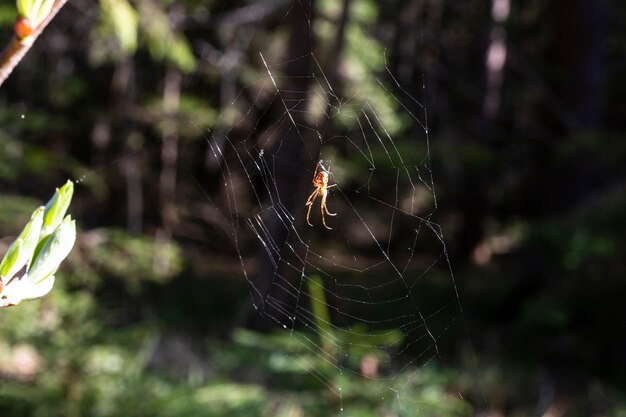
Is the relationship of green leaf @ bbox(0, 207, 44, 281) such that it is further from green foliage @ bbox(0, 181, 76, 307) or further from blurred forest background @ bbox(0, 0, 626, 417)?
blurred forest background @ bbox(0, 0, 626, 417)

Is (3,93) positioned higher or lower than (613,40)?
lower

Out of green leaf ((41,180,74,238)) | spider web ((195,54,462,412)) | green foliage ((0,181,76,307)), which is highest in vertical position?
green leaf ((41,180,74,238))

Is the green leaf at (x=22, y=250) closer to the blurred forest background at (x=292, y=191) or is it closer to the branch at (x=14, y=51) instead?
the branch at (x=14, y=51)

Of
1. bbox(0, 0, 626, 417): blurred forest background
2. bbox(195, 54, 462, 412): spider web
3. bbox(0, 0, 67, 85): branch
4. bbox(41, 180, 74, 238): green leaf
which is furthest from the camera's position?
bbox(0, 0, 626, 417): blurred forest background

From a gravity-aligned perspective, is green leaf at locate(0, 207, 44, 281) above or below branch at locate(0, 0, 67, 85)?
below

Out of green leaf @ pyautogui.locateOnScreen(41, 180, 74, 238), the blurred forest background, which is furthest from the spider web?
green leaf @ pyautogui.locateOnScreen(41, 180, 74, 238)

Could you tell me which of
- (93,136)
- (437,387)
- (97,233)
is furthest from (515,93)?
(437,387)

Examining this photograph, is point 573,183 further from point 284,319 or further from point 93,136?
point 93,136
